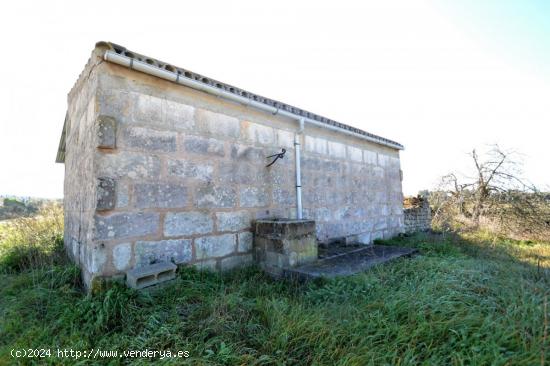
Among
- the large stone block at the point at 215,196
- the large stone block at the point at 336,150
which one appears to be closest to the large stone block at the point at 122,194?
the large stone block at the point at 215,196

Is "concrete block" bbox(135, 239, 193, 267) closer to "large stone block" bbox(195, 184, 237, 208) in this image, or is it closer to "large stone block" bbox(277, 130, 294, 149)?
"large stone block" bbox(195, 184, 237, 208)

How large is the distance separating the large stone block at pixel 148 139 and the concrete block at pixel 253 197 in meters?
1.27

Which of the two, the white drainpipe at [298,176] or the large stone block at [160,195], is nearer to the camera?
the large stone block at [160,195]

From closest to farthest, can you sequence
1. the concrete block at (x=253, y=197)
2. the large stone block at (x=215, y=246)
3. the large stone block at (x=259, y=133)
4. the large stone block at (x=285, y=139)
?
the large stone block at (x=215, y=246)
the concrete block at (x=253, y=197)
the large stone block at (x=259, y=133)
the large stone block at (x=285, y=139)

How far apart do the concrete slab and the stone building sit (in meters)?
0.87

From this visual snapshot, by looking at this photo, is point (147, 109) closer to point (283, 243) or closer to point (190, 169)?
point (190, 169)

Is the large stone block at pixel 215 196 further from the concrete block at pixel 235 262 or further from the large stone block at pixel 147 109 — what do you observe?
the large stone block at pixel 147 109

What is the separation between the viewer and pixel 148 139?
338cm

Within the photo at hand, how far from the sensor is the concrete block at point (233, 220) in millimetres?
3970

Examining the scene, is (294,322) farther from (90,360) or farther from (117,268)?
(117,268)

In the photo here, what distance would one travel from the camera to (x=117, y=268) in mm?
3033

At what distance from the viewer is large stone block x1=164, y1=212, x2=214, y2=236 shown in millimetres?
3467

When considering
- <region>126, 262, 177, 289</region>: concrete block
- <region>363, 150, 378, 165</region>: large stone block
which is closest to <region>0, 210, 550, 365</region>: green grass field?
<region>126, 262, 177, 289</region>: concrete block

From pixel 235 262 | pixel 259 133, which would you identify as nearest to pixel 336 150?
pixel 259 133
